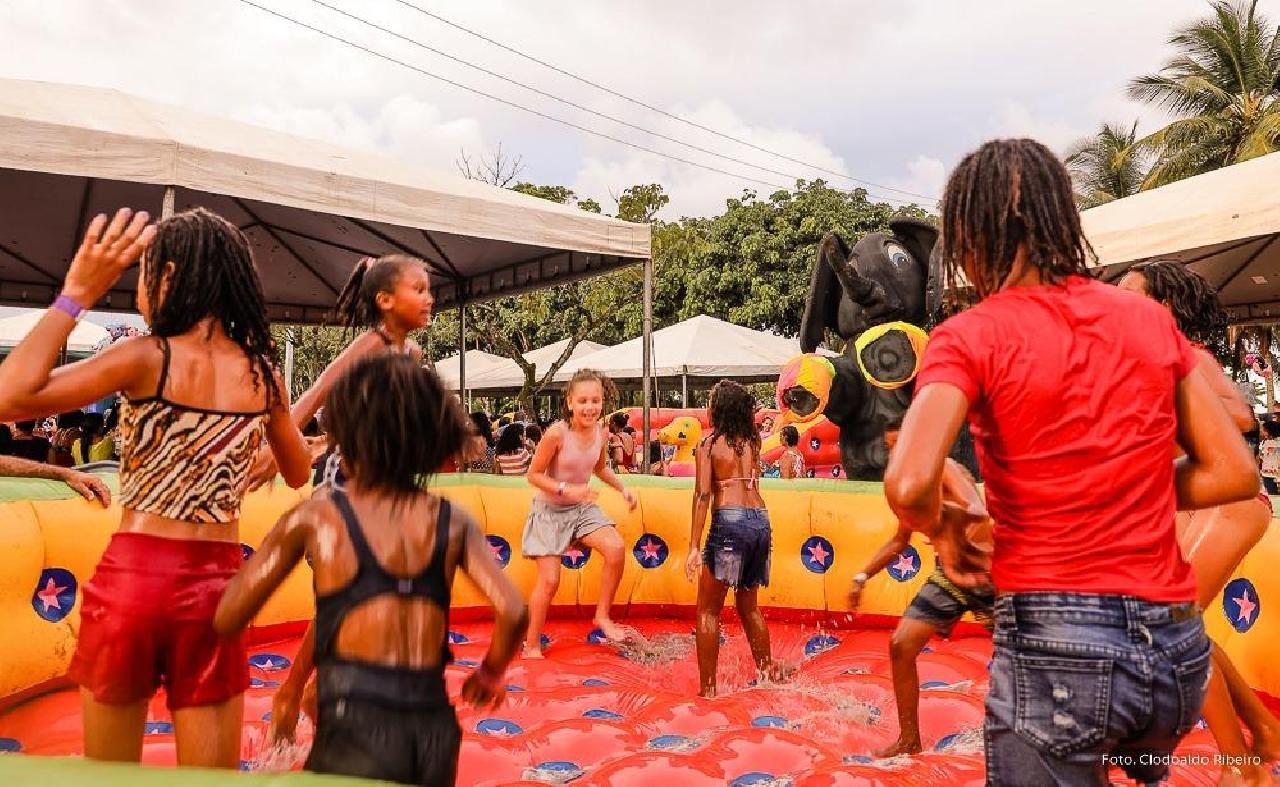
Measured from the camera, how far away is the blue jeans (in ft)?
4.69

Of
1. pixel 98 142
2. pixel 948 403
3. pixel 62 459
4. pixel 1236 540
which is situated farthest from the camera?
pixel 62 459

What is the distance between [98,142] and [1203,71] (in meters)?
24.1

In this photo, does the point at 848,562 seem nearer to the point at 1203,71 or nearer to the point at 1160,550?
the point at 1160,550

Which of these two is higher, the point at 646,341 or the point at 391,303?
the point at 646,341

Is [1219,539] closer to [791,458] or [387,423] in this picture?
[387,423]

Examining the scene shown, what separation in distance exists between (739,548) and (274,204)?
4.56 metres

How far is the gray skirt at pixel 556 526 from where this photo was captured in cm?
538

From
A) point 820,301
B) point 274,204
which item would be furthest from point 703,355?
point 274,204

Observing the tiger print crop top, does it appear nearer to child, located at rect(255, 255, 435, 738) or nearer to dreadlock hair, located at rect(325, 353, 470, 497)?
dreadlock hair, located at rect(325, 353, 470, 497)

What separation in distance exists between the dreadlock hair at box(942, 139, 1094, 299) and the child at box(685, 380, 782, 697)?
2.99 meters

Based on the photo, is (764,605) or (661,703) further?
(764,605)

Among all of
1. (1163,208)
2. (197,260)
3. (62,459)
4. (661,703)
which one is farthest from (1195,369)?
(62,459)

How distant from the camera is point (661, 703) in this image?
4.20m

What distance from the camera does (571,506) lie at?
5457 mm
